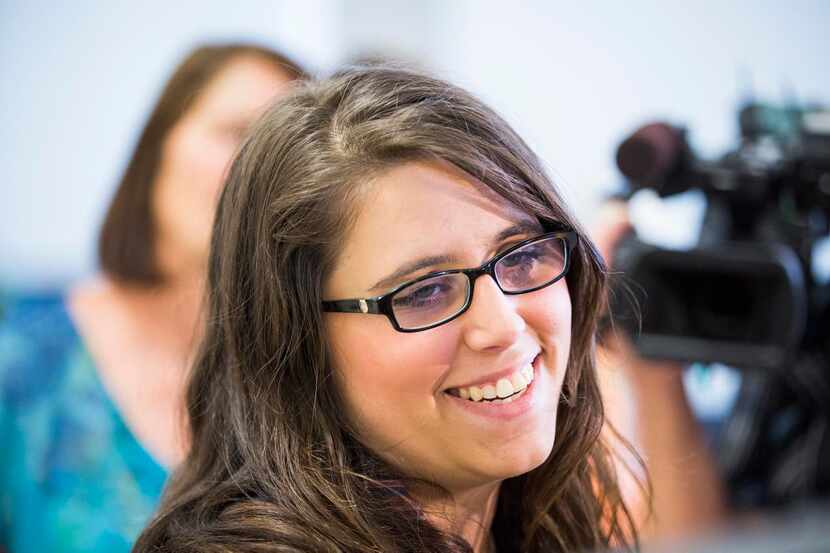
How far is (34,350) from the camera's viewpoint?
1.73m

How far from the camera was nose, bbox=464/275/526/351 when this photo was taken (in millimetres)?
807

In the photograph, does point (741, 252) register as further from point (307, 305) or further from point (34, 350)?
point (34, 350)

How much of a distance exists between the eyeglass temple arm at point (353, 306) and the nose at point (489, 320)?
0.09m

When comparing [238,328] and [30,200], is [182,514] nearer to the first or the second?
[238,328]

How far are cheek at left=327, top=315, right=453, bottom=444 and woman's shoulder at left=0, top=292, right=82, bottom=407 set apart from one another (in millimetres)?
1084

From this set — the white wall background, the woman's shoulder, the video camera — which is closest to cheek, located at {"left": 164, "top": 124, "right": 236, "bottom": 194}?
the woman's shoulder

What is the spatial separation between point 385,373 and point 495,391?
114mm

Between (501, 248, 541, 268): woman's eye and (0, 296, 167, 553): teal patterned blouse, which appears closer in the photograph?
(501, 248, 541, 268): woman's eye

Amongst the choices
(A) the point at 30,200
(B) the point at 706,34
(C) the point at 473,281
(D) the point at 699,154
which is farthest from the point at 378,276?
(B) the point at 706,34

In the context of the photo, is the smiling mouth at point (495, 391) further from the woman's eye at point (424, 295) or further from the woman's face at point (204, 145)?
the woman's face at point (204, 145)

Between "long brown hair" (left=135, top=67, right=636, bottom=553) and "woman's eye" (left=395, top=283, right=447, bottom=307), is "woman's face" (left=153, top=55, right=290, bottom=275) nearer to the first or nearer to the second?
"long brown hair" (left=135, top=67, right=636, bottom=553)

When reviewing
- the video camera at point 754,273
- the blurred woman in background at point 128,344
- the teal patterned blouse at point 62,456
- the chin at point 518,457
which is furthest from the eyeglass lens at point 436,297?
the teal patterned blouse at point 62,456

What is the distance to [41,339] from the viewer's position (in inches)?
69.2

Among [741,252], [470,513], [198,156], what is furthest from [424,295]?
[198,156]
